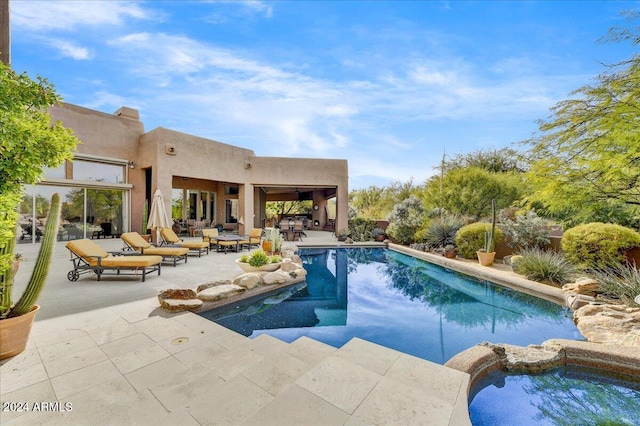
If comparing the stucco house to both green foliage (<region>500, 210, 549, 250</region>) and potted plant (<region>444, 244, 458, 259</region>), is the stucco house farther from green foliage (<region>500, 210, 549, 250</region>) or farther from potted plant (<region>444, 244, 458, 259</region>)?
green foliage (<region>500, 210, 549, 250</region>)

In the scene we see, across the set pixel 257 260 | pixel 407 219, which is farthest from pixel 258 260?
pixel 407 219

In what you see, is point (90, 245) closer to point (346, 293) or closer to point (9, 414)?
point (9, 414)

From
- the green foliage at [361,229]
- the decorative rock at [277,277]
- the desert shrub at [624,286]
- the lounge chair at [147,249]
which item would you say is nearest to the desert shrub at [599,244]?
the desert shrub at [624,286]

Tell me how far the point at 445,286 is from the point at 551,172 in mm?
4688

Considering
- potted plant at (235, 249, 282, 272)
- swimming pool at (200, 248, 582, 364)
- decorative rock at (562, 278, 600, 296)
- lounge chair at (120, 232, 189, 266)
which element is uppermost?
lounge chair at (120, 232, 189, 266)

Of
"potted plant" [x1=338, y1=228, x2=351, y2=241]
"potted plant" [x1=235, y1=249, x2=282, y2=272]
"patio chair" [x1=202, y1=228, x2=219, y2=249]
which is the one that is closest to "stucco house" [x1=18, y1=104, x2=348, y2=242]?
"patio chair" [x1=202, y1=228, x2=219, y2=249]

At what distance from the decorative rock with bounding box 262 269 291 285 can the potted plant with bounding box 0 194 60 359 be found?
143 inches

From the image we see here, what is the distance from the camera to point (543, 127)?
7.82m

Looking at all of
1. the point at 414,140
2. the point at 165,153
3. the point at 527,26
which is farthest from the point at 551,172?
the point at 165,153

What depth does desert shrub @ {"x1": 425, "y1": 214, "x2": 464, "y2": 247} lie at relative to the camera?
1097 cm

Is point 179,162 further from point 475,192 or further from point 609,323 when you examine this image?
point 475,192

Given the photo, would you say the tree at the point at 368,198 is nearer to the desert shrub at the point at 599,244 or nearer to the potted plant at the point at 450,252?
the potted plant at the point at 450,252

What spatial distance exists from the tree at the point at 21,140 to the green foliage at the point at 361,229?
44.7 ft

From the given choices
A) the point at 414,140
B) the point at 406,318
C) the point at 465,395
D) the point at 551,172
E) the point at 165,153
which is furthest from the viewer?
the point at 414,140
